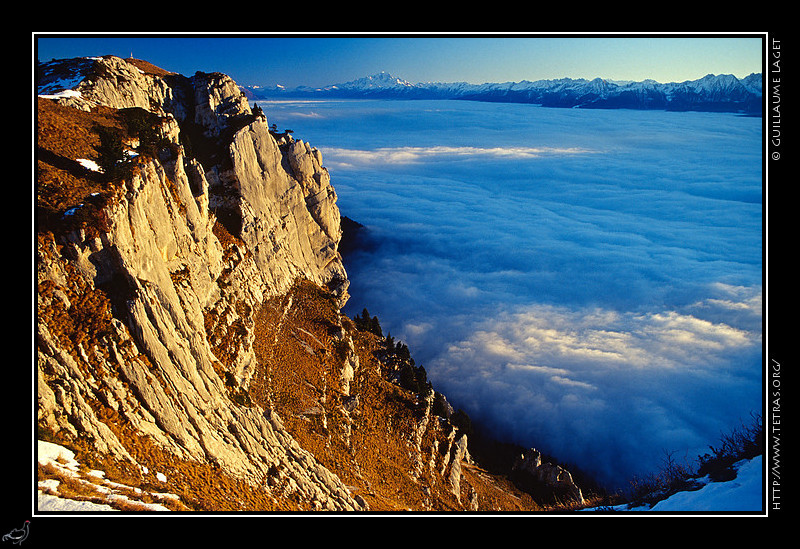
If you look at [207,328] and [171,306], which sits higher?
[171,306]

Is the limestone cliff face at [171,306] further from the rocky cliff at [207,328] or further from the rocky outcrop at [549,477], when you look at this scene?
the rocky outcrop at [549,477]
